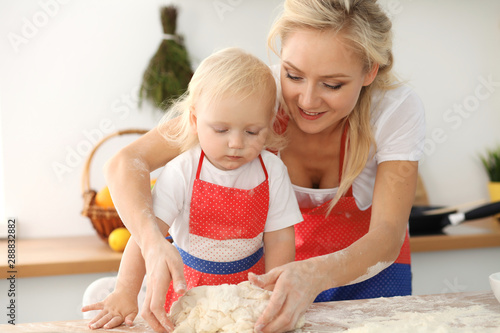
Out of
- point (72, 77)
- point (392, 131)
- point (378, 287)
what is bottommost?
point (378, 287)

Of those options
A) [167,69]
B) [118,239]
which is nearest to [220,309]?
[118,239]

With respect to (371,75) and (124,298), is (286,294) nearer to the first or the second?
(124,298)

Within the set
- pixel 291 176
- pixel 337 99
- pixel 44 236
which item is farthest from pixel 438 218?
pixel 44 236

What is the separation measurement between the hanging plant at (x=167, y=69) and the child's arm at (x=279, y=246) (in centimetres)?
132

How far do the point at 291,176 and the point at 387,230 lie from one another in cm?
31

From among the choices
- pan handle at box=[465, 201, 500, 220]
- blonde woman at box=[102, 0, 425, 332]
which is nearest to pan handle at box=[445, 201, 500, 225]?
pan handle at box=[465, 201, 500, 220]

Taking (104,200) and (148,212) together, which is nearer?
(148,212)

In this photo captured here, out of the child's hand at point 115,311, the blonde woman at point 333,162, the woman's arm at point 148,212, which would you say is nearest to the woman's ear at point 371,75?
the blonde woman at point 333,162

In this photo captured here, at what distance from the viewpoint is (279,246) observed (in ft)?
3.92

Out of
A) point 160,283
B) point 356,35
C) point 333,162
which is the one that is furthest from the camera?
point 333,162

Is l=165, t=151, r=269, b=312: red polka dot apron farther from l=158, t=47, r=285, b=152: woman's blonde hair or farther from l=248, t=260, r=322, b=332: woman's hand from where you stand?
l=248, t=260, r=322, b=332: woman's hand

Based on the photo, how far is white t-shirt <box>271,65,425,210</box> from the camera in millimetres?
1318

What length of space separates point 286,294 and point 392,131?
0.58 m

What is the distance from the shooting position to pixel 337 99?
120cm
